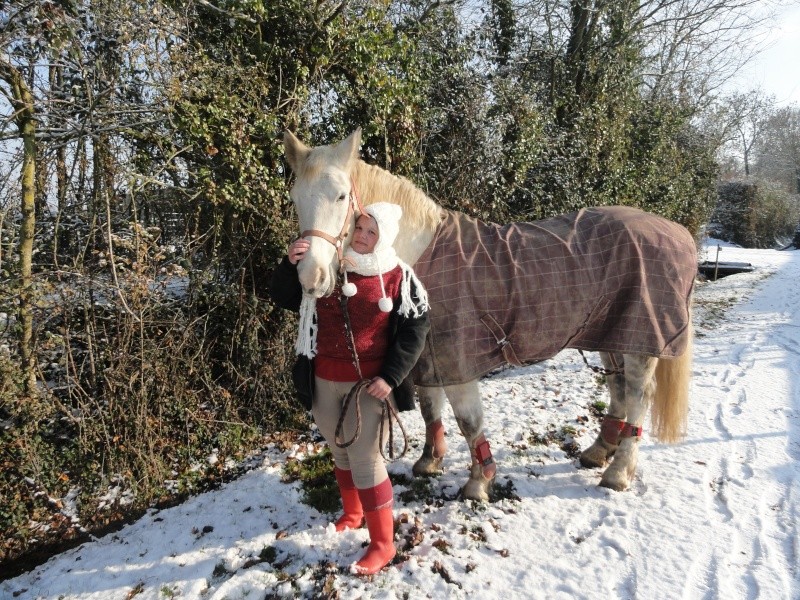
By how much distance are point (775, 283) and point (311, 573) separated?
38.5 feet

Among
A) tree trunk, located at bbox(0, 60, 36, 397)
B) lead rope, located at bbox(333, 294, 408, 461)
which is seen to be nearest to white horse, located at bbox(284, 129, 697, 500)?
lead rope, located at bbox(333, 294, 408, 461)

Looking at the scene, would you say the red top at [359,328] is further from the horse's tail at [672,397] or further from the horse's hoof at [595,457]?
the horse's tail at [672,397]

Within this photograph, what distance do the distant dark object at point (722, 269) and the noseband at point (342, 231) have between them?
12512 mm

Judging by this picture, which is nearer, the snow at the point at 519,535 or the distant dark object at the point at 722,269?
the snow at the point at 519,535

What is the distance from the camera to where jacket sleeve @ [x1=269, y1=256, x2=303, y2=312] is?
2.04 m

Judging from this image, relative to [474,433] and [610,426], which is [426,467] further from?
[610,426]

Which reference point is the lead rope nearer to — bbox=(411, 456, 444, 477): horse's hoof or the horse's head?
the horse's head

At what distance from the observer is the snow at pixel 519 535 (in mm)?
2131

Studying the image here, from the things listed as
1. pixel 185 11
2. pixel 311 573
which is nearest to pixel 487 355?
pixel 311 573

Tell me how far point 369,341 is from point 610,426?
6.54 feet

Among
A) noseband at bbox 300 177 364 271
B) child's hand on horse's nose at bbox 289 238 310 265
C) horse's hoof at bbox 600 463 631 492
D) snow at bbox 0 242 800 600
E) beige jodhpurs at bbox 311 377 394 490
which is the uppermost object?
noseband at bbox 300 177 364 271

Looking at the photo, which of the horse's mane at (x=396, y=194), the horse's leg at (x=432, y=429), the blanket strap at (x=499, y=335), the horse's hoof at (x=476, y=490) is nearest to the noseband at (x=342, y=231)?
the horse's mane at (x=396, y=194)

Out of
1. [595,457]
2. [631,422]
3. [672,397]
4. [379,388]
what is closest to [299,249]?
[379,388]

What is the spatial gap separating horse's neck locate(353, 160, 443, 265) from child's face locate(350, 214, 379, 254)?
13.4 inches
